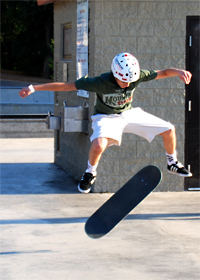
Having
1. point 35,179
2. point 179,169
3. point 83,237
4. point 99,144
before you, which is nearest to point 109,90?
point 99,144

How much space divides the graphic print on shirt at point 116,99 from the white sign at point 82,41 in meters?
3.97

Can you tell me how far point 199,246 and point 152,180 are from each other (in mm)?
1357

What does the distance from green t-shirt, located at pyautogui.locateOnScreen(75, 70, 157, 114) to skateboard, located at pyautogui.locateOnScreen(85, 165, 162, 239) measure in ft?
2.54

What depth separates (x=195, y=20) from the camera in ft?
34.4

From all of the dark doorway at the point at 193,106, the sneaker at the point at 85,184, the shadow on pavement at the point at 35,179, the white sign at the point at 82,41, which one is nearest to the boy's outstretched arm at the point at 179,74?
the sneaker at the point at 85,184

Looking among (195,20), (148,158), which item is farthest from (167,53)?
(148,158)

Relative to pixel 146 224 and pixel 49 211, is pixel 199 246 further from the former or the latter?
pixel 49 211

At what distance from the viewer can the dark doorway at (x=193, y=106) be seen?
10.5 metres

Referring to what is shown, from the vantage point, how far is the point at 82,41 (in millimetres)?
10859

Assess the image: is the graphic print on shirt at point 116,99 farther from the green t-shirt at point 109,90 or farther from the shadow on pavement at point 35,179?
the shadow on pavement at point 35,179

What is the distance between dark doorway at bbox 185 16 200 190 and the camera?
1052cm

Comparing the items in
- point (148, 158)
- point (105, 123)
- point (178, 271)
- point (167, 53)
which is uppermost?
point (167, 53)

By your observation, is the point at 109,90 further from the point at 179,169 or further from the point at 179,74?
the point at 179,169

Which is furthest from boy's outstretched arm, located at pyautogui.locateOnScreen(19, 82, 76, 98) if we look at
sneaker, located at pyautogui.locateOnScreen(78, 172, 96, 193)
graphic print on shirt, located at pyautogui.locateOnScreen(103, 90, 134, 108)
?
sneaker, located at pyautogui.locateOnScreen(78, 172, 96, 193)
